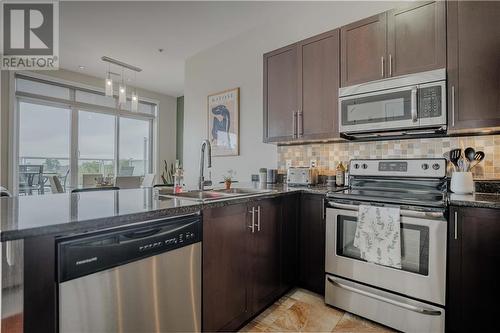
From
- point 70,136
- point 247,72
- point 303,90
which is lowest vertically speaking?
point 70,136

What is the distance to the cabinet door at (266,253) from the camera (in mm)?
1829

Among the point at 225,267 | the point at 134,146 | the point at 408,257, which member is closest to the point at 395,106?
the point at 408,257

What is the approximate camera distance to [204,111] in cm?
411

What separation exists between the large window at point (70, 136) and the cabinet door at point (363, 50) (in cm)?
455

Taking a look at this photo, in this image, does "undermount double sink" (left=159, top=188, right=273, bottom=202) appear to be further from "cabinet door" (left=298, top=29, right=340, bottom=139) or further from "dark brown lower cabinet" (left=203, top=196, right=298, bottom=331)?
"cabinet door" (left=298, top=29, right=340, bottom=139)

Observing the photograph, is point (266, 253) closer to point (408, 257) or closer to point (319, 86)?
point (408, 257)

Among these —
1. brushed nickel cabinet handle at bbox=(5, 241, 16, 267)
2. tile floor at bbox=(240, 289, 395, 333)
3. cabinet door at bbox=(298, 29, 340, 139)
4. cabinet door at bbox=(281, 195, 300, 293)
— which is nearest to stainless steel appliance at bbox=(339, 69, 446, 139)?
cabinet door at bbox=(298, 29, 340, 139)

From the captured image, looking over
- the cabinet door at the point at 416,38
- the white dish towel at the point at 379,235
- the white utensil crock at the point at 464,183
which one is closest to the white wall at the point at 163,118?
the cabinet door at the point at 416,38

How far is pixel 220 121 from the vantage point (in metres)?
3.80

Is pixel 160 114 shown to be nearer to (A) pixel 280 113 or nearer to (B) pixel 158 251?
(A) pixel 280 113

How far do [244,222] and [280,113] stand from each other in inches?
55.3

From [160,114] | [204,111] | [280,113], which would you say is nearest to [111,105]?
[160,114]
